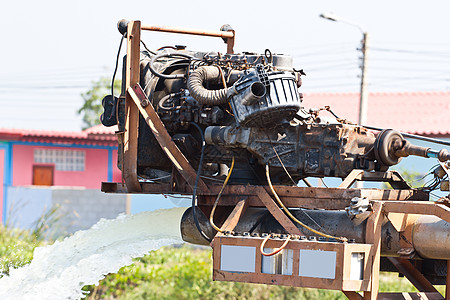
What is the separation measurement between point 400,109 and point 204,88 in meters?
16.2

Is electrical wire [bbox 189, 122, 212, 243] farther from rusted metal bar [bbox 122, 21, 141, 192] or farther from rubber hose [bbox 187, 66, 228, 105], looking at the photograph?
rusted metal bar [bbox 122, 21, 141, 192]

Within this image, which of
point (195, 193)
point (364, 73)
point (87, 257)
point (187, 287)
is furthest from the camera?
point (364, 73)

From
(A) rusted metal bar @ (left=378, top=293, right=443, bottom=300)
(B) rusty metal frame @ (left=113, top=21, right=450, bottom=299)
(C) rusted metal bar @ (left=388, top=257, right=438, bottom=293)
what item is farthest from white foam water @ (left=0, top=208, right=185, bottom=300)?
(A) rusted metal bar @ (left=378, top=293, right=443, bottom=300)

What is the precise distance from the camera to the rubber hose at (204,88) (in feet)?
21.2

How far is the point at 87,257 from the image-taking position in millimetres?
8094

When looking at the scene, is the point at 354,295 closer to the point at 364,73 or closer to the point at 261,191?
the point at 261,191

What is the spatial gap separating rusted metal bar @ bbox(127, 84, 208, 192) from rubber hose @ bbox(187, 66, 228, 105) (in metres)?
0.48

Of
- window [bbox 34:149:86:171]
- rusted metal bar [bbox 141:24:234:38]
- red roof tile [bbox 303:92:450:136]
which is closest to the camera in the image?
rusted metal bar [bbox 141:24:234:38]

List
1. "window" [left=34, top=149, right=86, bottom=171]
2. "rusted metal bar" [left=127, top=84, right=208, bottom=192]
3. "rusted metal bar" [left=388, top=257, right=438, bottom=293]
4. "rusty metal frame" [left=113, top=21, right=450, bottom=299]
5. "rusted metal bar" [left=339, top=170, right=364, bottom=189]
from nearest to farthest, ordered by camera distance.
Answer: "rusty metal frame" [left=113, top=21, right=450, bottom=299] < "rusted metal bar" [left=339, top=170, right=364, bottom=189] < "rusted metal bar" [left=127, top=84, right=208, bottom=192] < "rusted metal bar" [left=388, top=257, right=438, bottom=293] < "window" [left=34, top=149, right=86, bottom=171]

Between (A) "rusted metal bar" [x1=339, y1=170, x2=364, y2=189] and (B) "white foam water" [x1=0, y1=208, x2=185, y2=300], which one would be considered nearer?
(A) "rusted metal bar" [x1=339, y1=170, x2=364, y2=189]

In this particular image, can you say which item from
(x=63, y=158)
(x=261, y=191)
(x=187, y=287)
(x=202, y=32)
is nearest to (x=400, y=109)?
(x=187, y=287)

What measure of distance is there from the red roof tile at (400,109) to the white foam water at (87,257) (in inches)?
474

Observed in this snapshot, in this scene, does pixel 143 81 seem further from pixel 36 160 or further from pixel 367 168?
pixel 36 160

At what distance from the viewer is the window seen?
24734 mm
